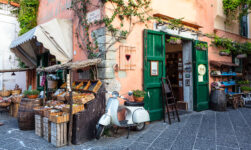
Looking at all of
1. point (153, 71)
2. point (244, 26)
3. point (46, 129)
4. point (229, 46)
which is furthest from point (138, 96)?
point (244, 26)

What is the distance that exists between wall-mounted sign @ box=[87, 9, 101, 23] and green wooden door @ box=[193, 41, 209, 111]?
3.76 m

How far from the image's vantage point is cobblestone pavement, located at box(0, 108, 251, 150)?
142 inches

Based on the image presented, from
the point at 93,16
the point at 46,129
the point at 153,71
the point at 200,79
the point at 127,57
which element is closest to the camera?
the point at 46,129

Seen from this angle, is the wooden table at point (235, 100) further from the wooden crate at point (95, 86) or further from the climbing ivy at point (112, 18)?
the wooden crate at point (95, 86)

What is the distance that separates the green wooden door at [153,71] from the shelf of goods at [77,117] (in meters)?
1.56

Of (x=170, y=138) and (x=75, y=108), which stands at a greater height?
(x=75, y=108)

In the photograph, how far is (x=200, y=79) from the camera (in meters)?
7.03

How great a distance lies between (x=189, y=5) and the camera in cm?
684

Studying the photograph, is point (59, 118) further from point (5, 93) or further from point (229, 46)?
point (229, 46)

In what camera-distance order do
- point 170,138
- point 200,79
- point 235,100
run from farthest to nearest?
point 235,100 → point 200,79 → point 170,138

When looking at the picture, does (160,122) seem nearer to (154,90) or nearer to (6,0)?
(154,90)

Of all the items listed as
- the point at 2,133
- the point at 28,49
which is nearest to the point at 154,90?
the point at 2,133

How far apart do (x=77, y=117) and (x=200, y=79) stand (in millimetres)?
5024

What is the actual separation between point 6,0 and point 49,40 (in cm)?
539
